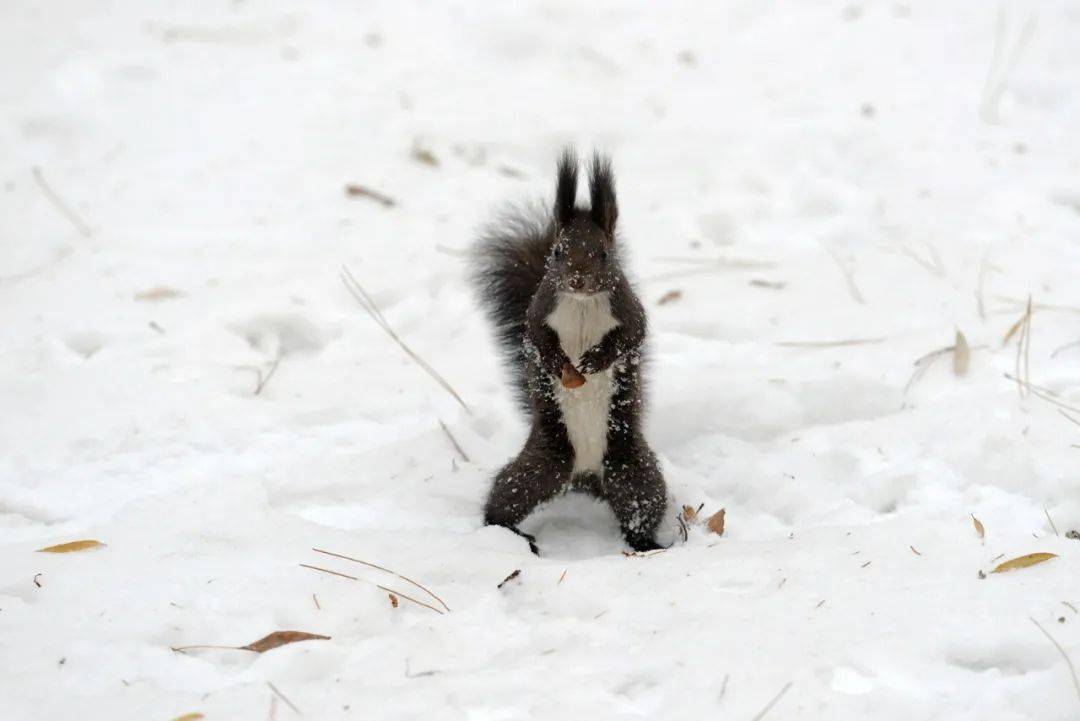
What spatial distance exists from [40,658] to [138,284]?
5.92 ft

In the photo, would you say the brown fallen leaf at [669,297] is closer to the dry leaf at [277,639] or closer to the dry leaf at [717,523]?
the dry leaf at [717,523]

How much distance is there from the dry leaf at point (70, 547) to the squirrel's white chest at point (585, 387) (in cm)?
108

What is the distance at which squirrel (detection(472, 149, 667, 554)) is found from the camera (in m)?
2.31

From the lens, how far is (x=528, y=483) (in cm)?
247

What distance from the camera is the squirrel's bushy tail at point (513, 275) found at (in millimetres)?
2568

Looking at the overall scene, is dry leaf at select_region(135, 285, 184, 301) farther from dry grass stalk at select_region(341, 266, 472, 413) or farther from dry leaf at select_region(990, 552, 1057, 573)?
dry leaf at select_region(990, 552, 1057, 573)

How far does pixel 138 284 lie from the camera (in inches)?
138

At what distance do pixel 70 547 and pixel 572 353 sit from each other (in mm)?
1175

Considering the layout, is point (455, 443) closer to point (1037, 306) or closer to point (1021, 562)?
point (1021, 562)

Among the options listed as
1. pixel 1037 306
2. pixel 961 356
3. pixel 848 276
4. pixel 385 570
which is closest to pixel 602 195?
pixel 385 570

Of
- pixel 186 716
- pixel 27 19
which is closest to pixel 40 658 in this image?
pixel 186 716

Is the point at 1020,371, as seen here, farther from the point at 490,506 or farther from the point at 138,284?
the point at 138,284

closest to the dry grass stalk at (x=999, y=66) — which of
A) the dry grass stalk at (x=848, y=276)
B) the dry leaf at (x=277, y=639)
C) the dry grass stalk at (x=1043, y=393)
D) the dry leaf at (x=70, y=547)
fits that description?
the dry grass stalk at (x=848, y=276)

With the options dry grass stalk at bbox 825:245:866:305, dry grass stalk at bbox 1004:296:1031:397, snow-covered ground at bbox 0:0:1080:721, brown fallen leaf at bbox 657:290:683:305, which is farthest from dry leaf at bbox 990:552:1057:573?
brown fallen leaf at bbox 657:290:683:305
